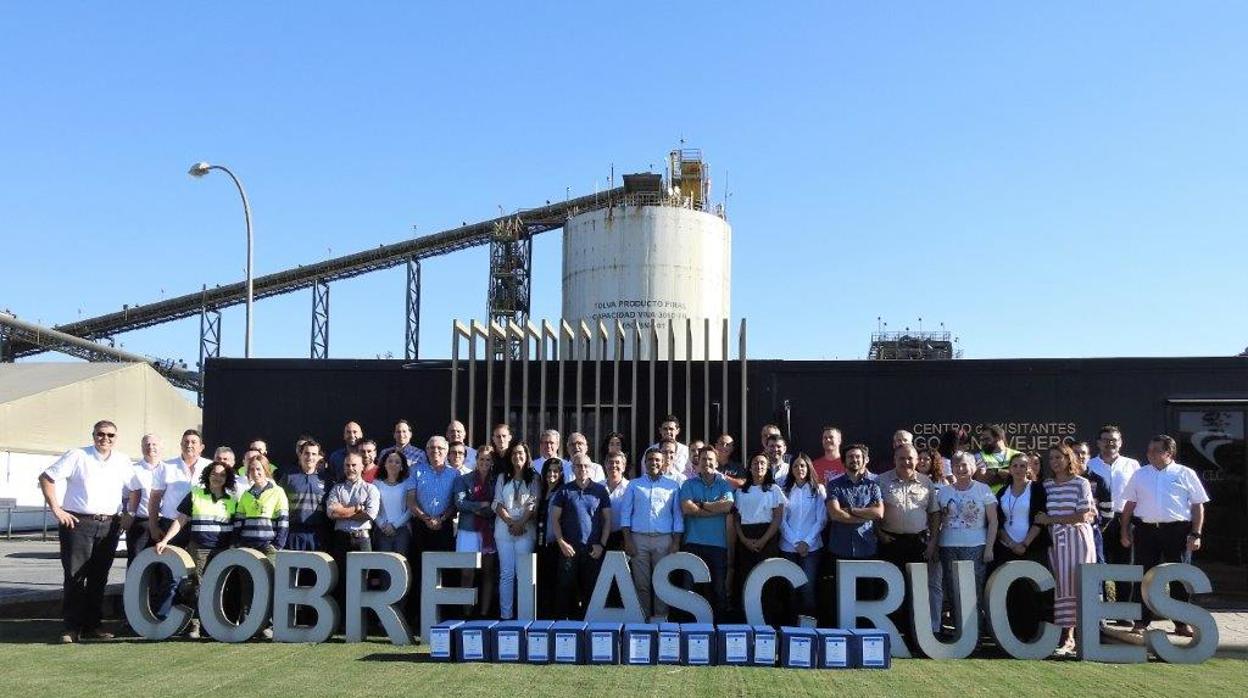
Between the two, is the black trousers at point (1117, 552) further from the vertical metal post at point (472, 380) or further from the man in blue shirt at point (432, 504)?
the vertical metal post at point (472, 380)

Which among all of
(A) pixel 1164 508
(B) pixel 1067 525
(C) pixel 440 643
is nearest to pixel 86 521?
(C) pixel 440 643

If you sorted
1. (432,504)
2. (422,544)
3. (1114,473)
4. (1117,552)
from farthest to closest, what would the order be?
(1117,552) → (1114,473) → (422,544) → (432,504)

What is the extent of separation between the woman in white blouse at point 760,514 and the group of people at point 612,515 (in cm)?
2

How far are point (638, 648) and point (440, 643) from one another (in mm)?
1505

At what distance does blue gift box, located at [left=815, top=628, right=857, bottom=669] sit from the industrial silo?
1866cm

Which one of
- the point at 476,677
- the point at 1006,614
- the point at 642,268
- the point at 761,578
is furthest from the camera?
the point at 642,268

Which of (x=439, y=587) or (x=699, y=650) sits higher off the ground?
(x=439, y=587)

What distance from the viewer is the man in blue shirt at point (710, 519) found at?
9781 mm

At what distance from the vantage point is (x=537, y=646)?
27.7 feet

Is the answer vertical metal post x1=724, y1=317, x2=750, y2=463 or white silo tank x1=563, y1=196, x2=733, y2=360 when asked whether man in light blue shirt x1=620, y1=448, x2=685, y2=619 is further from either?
white silo tank x1=563, y1=196, x2=733, y2=360

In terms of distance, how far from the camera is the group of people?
966 centimetres

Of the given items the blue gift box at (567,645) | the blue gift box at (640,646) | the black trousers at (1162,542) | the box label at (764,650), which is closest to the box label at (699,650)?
the blue gift box at (640,646)

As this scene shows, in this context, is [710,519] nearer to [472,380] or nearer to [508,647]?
[508,647]

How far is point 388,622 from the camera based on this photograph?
9.41m
